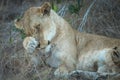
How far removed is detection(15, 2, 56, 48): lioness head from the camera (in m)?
5.57

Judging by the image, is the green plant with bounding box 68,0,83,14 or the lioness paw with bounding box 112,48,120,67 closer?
the lioness paw with bounding box 112,48,120,67

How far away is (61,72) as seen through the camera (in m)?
5.46

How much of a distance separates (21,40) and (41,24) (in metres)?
1.43

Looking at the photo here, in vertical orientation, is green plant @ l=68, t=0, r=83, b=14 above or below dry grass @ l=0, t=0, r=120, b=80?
above

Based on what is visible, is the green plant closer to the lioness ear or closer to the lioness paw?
the lioness ear

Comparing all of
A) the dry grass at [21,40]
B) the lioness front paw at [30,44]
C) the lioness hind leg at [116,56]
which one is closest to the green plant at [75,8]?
the dry grass at [21,40]

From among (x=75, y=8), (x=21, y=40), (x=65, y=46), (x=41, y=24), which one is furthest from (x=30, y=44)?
(x=75, y=8)

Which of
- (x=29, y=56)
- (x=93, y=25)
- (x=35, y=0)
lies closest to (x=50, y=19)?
(x=29, y=56)

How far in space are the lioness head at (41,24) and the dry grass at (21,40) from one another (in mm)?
398

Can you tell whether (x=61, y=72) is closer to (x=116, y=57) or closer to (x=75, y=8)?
(x=116, y=57)

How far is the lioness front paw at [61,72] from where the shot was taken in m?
5.43

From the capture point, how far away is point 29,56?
588 cm

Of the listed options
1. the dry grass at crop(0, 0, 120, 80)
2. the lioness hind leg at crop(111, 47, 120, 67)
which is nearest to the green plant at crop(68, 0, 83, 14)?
the dry grass at crop(0, 0, 120, 80)

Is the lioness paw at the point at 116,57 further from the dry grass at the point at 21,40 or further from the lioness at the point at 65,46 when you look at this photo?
the dry grass at the point at 21,40
